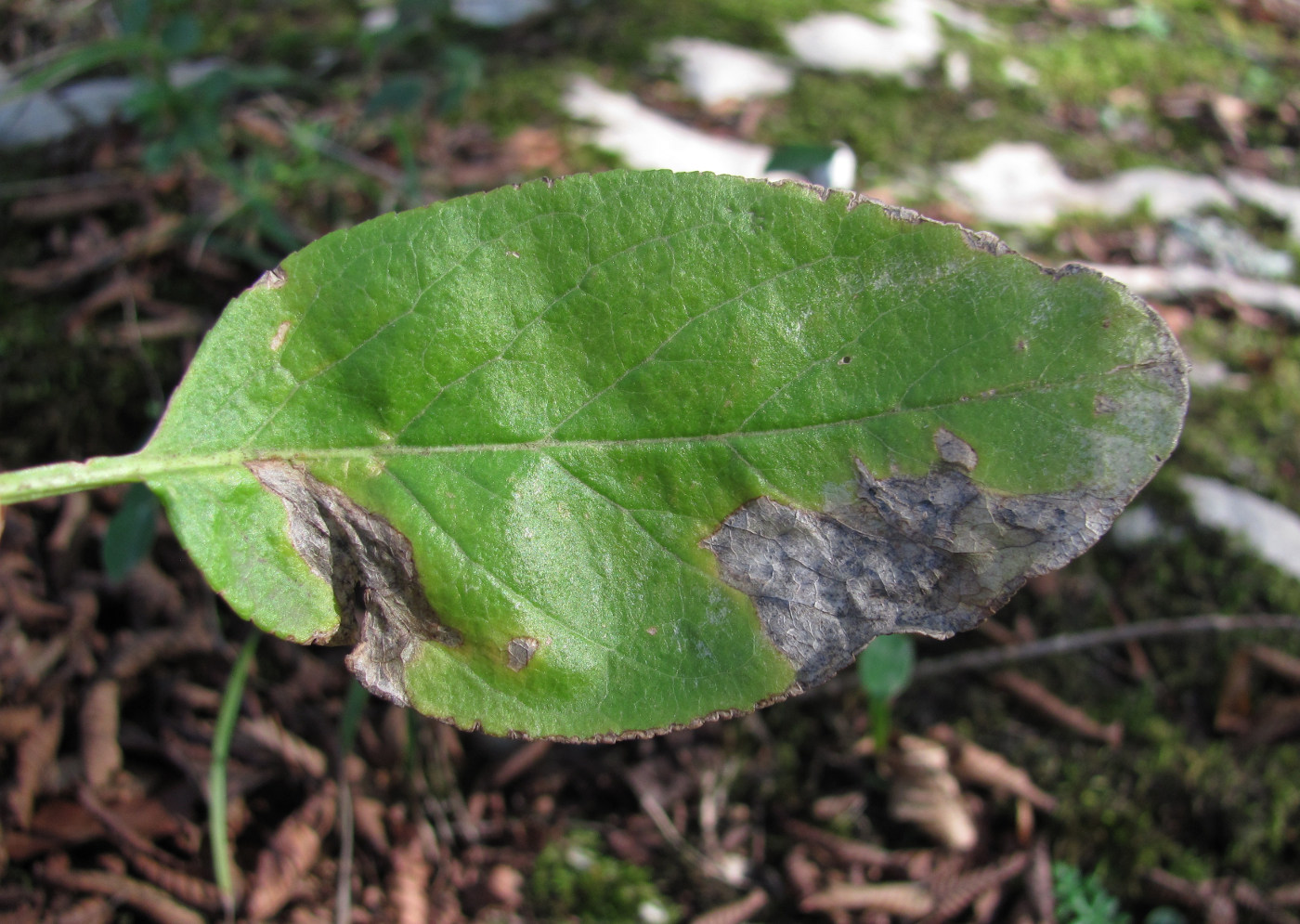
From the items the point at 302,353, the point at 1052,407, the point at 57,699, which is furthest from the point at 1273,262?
the point at 57,699

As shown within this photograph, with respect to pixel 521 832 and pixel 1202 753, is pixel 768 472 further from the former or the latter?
pixel 1202 753

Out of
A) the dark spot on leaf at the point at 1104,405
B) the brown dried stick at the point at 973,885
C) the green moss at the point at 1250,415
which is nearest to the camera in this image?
the dark spot on leaf at the point at 1104,405

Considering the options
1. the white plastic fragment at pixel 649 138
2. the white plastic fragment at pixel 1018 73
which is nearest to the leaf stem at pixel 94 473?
the white plastic fragment at pixel 649 138

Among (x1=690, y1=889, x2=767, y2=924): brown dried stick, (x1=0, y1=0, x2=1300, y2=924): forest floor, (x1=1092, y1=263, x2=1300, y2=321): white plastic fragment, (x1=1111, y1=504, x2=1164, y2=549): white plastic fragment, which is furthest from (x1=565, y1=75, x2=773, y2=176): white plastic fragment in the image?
(x1=690, y1=889, x2=767, y2=924): brown dried stick

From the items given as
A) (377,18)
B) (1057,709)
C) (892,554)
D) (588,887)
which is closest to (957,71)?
(377,18)

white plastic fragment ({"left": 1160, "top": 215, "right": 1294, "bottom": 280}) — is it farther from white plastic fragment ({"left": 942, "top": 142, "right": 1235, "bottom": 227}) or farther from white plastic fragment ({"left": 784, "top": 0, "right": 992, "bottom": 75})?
white plastic fragment ({"left": 784, "top": 0, "right": 992, "bottom": 75})

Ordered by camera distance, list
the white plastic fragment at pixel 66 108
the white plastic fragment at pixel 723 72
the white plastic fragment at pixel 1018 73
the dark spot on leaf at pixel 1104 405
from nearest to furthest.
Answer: the dark spot on leaf at pixel 1104 405 < the white plastic fragment at pixel 66 108 < the white plastic fragment at pixel 723 72 < the white plastic fragment at pixel 1018 73

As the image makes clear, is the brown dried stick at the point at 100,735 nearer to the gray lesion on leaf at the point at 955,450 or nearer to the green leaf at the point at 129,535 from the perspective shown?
the green leaf at the point at 129,535

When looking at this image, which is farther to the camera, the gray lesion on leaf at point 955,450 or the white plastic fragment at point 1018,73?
the white plastic fragment at point 1018,73
